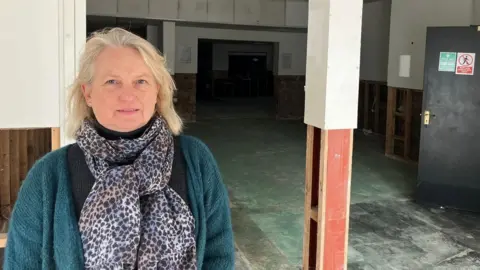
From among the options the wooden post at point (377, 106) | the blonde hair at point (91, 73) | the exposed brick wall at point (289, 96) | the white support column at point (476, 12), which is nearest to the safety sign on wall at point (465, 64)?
the white support column at point (476, 12)

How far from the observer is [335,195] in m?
2.80

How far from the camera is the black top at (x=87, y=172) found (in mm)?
1355

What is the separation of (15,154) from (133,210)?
104 inches

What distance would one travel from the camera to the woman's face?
1384 mm

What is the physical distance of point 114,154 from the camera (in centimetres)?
138

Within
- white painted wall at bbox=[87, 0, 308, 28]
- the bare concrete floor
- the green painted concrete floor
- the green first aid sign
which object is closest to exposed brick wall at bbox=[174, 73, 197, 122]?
white painted wall at bbox=[87, 0, 308, 28]

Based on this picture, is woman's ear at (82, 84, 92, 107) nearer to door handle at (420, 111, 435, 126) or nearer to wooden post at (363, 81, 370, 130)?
door handle at (420, 111, 435, 126)

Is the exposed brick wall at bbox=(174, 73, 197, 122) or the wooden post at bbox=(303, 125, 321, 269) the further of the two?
the exposed brick wall at bbox=(174, 73, 197, 122)

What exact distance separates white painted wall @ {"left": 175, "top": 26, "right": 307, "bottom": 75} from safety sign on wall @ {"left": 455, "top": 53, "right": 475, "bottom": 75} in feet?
26.0

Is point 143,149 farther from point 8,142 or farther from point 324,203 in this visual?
point 8,142

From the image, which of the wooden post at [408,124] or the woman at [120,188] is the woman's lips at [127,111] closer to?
the woman at [120,188]

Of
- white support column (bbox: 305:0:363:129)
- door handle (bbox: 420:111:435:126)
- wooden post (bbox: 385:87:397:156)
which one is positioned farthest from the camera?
wooden post (bbox: 385:87:397:156)

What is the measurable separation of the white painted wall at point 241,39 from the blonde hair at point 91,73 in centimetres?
1060

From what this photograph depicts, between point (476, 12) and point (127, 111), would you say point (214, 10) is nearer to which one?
point (476, 12)
